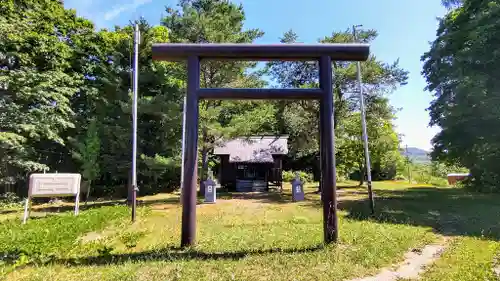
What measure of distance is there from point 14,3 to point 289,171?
2238 cm

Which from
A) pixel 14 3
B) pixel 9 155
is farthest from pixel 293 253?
pixel 14 3

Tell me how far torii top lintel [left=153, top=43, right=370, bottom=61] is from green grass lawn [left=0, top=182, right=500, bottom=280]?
13.2 feet

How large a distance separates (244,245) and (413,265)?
10.6ft

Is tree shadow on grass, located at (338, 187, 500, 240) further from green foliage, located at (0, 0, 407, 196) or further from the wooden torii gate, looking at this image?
green foliage, located at (0, 0, 407, 196)

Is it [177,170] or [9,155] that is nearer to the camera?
[9,155]

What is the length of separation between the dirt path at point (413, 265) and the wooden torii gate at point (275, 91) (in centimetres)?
139

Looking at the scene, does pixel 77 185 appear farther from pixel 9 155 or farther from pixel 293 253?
pixel 293 253

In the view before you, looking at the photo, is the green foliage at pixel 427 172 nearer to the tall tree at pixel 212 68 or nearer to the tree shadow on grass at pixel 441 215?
the tree shadow on grass at pixel 441 215

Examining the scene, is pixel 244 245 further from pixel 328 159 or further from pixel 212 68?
pixel 212 68

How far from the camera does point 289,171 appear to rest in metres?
27.6

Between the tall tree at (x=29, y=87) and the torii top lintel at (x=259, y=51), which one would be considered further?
the tall tree at (x=29, y=87)

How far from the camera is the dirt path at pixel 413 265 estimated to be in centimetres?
472

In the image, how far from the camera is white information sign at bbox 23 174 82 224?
1038 cm

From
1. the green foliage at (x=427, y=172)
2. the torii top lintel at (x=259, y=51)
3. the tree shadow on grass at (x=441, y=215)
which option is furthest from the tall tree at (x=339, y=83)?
the green foliage at (x=427, y=172)
